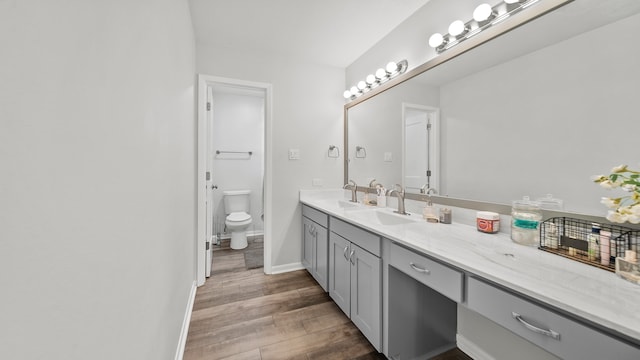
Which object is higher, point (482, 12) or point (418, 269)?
point (482, 12)

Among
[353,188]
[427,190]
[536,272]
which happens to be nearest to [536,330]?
[536,272]

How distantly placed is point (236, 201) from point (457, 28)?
339 centimetres

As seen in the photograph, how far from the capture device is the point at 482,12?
1355mm

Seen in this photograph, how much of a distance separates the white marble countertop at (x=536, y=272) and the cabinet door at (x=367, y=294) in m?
0.25

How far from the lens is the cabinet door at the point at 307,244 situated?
8.06ft

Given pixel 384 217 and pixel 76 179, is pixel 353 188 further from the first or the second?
pixel 76 179

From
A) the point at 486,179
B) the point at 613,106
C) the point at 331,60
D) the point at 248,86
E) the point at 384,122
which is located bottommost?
the point at 486,179

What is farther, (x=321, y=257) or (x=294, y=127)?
(x=294, y=127)

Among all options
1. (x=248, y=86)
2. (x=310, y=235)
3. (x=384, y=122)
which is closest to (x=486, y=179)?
(x=384, y=122)

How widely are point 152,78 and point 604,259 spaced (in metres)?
1.79

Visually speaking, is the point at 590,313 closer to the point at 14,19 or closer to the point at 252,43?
the point at 14,19

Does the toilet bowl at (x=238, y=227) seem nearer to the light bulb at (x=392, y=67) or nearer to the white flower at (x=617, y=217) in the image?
the light bulb at (x=392, y=67)

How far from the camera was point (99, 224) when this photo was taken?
48 cm

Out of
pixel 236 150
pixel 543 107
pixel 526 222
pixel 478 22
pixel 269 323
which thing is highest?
pixel 478 22
